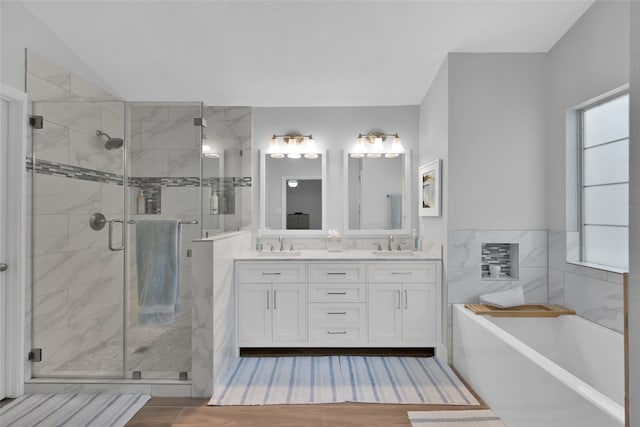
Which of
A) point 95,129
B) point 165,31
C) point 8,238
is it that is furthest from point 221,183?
point 8,238

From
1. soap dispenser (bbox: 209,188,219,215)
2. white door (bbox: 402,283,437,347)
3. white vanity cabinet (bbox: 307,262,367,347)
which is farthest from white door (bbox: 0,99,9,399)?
white door (bbox: 402,283,437,347)

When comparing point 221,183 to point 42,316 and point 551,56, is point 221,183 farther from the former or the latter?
point 551,56

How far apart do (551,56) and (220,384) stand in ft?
11.3

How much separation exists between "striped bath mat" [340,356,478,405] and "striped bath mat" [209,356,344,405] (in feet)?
0.38

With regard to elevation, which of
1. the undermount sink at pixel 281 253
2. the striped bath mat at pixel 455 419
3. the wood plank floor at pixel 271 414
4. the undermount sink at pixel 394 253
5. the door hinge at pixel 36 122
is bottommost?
the wood plank floor at pixel 271 414

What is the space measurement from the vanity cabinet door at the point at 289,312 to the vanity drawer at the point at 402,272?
1.99 feet

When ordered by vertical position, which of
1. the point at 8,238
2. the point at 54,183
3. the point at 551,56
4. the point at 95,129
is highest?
the point at 551,56

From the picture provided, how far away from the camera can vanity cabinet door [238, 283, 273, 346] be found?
3.15 metres

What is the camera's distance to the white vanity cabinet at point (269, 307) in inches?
124

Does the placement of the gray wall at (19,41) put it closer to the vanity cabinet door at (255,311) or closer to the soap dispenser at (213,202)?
the soap dispenser at (213,202)

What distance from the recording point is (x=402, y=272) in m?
3.17

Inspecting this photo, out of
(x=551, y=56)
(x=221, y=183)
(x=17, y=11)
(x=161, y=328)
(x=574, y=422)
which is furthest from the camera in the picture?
(x=221, y=183)

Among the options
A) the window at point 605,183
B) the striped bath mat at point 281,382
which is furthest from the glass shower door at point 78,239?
the window at point 605,183

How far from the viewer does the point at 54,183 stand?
263 centimetres
